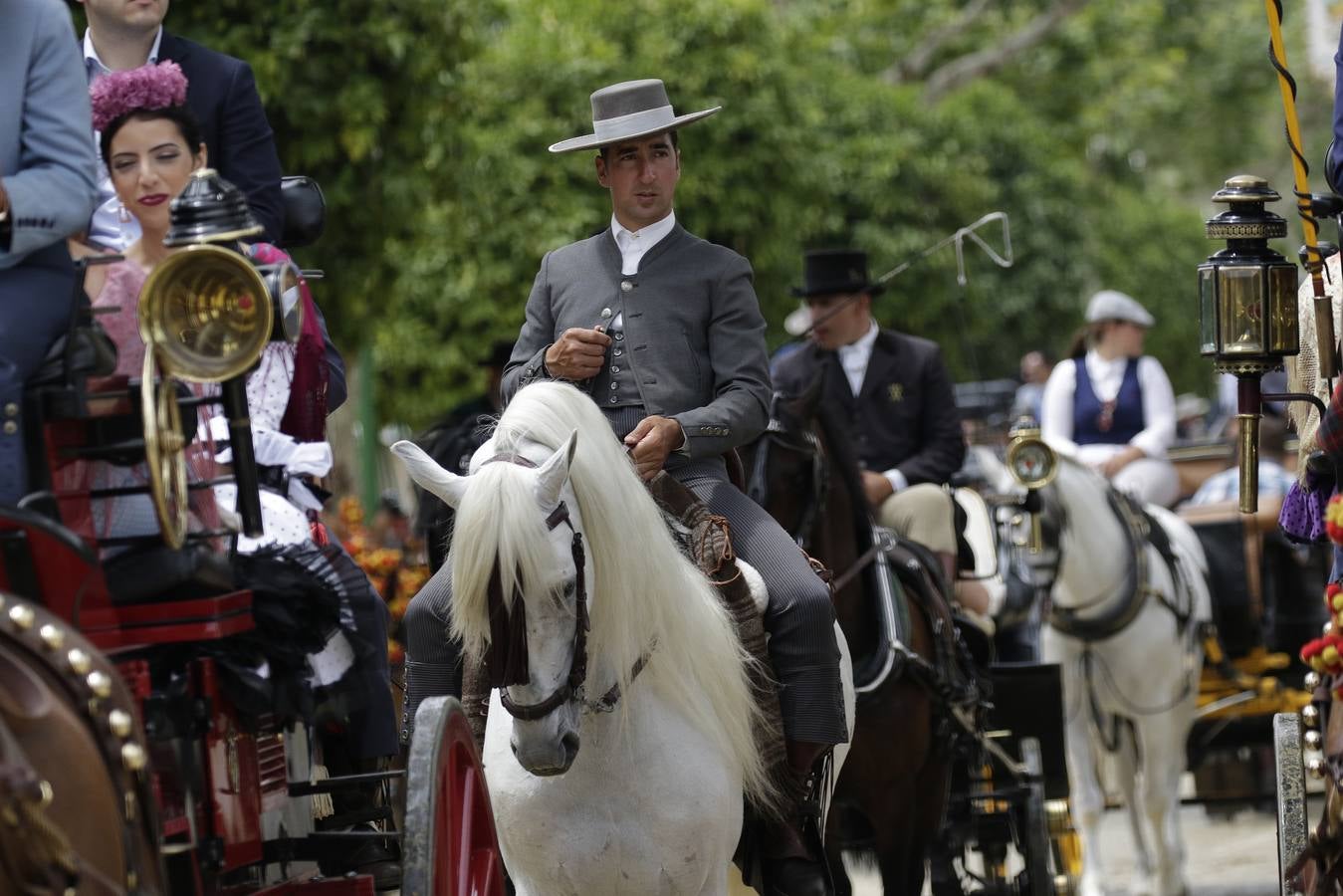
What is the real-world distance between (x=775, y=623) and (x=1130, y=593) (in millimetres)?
5603

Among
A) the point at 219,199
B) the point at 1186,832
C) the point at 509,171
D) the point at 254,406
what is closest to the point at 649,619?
the point at 254,406

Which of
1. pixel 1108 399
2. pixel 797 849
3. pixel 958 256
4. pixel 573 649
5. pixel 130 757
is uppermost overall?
pixel 958 256

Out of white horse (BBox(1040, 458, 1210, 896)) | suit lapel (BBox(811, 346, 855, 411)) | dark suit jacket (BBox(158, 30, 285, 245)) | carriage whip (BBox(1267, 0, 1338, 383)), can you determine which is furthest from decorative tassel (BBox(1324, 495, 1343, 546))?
white horse (BBox(1040, 458, 1210, 896))

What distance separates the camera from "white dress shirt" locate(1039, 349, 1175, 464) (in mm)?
12797

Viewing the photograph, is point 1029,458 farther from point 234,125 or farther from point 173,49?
point 173,49

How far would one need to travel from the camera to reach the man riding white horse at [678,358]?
20.4 ft

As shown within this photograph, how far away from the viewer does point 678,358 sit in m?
6.37

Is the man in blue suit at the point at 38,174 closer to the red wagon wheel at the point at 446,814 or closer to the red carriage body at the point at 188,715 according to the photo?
the red carriage body at the point at 188,715

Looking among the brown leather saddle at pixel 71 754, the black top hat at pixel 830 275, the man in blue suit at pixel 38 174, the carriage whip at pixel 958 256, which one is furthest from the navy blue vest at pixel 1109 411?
the brown leather saddle at pixel 71 754

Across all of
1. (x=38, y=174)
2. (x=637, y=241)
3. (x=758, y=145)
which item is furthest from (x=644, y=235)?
(x=758, y=145)

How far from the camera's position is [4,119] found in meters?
4.60

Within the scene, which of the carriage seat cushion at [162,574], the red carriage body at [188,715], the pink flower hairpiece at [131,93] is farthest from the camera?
the pink flower hairpiece at [131,93]

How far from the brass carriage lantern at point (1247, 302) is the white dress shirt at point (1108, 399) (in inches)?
263

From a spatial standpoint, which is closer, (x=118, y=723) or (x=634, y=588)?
(x=118, y=723)
